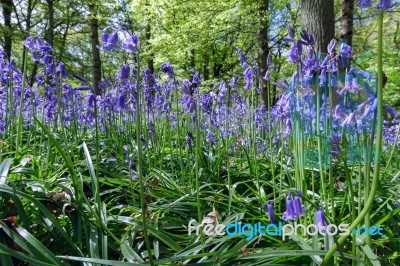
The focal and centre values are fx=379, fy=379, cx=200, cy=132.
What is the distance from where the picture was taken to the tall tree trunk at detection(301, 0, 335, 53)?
4.66 metres

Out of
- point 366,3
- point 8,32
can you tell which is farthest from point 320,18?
point 8,32

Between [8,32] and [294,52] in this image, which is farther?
[8,32]

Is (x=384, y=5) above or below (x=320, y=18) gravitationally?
below

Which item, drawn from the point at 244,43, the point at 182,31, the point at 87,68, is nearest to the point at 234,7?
the point at 182,31

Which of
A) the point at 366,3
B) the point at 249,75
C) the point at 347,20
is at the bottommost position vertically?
the point at 249,75

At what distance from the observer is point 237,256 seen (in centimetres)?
183

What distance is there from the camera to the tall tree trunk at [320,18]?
4.66 meters

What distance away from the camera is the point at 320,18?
4.69 m

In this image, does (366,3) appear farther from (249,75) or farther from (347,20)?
(347,20)

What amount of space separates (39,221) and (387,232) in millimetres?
1926

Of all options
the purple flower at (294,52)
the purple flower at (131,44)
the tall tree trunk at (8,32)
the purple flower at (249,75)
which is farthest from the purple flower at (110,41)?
the tall tree trunk at (8,32)

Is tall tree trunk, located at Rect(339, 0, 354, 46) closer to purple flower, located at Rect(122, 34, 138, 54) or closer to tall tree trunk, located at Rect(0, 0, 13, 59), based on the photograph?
purple flower, located at Rect(122, 34, 138, 54)

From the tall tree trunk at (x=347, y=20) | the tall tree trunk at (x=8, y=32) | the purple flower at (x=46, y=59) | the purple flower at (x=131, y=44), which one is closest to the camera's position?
the purple flower at (x=131, y=44)

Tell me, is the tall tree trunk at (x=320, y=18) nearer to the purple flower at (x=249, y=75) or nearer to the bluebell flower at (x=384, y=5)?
the purple flower at (x=249, y=75)
